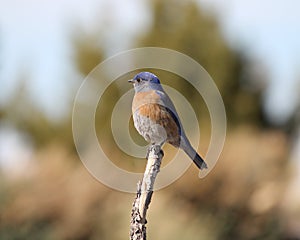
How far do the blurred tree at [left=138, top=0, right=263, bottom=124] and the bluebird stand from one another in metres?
13.5

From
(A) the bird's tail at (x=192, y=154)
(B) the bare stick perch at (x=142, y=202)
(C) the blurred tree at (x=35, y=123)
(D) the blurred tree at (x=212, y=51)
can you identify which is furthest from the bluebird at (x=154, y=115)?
(D) the blurred tree at (x=212, y=51)

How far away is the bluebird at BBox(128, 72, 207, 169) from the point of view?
591 cm

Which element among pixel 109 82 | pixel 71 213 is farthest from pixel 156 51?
pixel 71 213

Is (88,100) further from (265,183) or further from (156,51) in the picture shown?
(265,183)

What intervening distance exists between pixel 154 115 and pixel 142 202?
1.04 metres

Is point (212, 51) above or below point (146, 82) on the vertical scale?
above

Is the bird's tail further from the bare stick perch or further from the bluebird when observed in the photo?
the bare stick perch

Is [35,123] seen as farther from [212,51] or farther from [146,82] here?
[146,82]

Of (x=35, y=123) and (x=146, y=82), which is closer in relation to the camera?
(x=146, y=82)

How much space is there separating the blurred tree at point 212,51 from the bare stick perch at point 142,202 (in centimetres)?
1444

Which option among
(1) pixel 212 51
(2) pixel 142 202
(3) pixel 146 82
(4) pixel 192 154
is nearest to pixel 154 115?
(3) pixel 146 82

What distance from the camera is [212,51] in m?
19.8

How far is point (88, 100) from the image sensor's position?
18375 millimetres

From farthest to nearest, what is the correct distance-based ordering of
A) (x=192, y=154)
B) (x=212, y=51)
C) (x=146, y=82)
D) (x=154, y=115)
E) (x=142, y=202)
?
(x=212, y=51) → (x=192, y=154) → (x=154, y=115) → (x=146, y=82) → (x=142, y=202)
